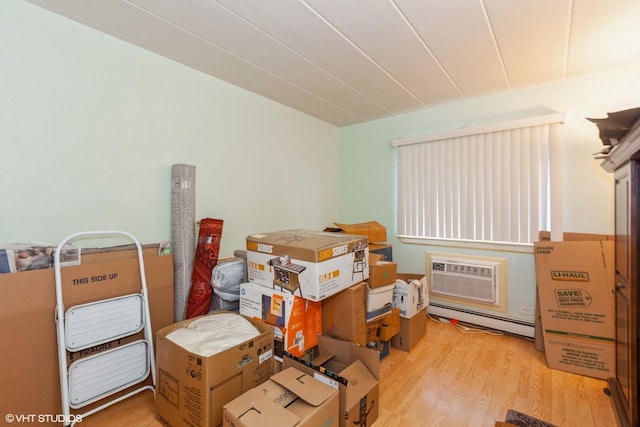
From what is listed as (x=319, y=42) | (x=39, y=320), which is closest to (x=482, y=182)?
(x=319, y=42)

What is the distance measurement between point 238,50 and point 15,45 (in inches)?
45.2

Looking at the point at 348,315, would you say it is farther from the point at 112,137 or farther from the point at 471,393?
the point at 112,137

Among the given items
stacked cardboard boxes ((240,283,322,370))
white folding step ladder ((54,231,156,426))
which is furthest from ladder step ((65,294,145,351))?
stacked cardboard boxes ((240,283,322,370))

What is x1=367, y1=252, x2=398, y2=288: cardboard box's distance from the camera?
2125 millimetres

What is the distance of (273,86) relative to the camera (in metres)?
2.48

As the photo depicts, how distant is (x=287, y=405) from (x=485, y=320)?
7.51 ft

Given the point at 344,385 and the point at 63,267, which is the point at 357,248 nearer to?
the point at 344,385

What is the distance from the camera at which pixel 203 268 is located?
2057 mm

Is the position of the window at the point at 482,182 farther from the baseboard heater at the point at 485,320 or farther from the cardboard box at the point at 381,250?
the baseboard heater at the point at 485,320

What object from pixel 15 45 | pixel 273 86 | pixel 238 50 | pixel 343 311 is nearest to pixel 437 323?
pixel 343 311

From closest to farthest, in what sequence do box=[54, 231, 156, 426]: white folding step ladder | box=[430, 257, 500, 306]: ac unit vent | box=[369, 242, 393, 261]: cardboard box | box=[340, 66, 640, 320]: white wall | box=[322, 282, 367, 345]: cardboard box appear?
1. box=[54, 231, 156, 426]: white folding step ladder
2. box=[322, 282, 367, 345]: cardboard box
3. box=[340, 66, 640, 320]: white wall
4. box=[430, 257, 500, 306]: ac unit vent
5. box=[369, 242, 393, 261]: cardboard box

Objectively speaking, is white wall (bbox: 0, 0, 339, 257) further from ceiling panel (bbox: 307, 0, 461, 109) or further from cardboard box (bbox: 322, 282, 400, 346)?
ceiling panel (bbox: 307, 0, 461, 109)

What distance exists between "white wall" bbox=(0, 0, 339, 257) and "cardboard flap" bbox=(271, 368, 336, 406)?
1335 millimetres

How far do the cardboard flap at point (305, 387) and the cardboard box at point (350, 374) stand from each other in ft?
0.17
